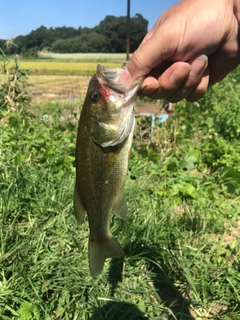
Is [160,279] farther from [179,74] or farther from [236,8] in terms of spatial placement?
[236,8]

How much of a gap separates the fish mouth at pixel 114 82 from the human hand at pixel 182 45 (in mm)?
48

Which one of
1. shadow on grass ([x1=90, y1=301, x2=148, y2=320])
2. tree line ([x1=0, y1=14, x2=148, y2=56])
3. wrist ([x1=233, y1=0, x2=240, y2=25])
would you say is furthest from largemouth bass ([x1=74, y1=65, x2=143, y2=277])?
tree line ([x1=0, y1=14, x2=148, y2=56])

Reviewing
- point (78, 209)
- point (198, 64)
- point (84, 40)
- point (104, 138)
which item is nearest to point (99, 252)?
point (78, 209)

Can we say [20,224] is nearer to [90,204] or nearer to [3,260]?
[3,260]

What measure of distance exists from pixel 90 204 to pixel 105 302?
3.79 feet

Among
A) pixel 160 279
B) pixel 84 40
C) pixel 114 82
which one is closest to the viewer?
pixel 114 82

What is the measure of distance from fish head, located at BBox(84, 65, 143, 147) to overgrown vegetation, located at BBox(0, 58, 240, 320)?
1.42 m

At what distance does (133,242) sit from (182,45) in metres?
1.85

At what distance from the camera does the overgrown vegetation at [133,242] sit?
2.70 meters

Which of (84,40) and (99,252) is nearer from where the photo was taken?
(99,252)

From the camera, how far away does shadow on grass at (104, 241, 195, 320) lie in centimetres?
281

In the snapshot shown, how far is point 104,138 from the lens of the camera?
177cm

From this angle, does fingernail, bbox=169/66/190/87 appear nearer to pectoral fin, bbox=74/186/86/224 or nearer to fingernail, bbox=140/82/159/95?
fingernail, bbox=140/82/159/95

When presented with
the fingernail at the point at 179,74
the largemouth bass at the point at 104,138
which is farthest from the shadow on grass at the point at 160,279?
the fingernail at the point at 179,74
